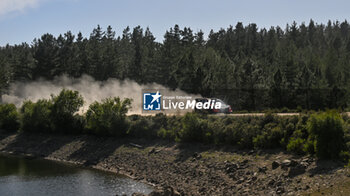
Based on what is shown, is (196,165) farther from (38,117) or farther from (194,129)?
(38,117)

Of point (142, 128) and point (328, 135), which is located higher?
point (328, 135)

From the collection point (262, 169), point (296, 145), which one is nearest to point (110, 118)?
point (262, 169)

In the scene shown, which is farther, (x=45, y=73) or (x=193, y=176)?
(x=45, y=73)

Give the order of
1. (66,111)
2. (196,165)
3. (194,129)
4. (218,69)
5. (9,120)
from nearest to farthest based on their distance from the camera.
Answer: (196,165), (194,129), (66,111), (9,120), (218,69)

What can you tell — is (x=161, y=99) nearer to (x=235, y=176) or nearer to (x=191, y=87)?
(x=191, y=87)

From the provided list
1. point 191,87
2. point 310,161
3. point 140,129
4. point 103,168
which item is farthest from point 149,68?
point 310,161

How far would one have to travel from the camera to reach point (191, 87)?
7544 centimetres

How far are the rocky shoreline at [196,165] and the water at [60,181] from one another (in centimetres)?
222

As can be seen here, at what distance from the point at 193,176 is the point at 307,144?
11.4 meters

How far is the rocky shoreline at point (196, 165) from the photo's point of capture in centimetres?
2745

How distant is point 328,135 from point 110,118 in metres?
33.4

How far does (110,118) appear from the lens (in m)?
54.6

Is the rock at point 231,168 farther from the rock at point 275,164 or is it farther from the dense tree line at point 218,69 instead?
the dense tree line at point 218,69

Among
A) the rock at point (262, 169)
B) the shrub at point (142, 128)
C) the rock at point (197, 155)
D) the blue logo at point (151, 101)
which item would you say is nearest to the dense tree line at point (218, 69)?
the blue logo at point (151, 101)
